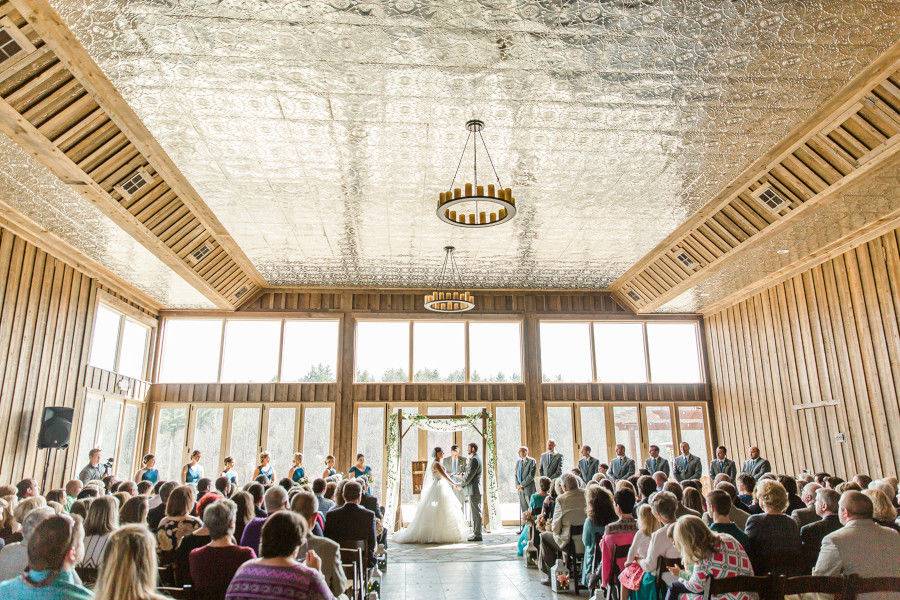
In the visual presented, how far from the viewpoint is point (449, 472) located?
35.6 ft

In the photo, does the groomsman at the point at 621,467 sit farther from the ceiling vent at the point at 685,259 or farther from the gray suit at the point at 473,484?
the ceiling vent at the point at 685,259

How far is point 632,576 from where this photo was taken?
425 centimetres

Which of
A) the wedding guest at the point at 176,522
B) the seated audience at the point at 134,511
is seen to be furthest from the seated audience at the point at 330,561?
the seated audience at the point at 134,511

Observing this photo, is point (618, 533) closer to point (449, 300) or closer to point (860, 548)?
point (860, 548)

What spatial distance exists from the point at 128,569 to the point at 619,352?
41.3 feet

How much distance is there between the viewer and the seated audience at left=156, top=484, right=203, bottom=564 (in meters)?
4.13

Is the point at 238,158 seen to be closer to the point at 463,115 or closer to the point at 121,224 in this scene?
the point at 121,224

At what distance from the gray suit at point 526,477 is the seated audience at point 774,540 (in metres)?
6.43

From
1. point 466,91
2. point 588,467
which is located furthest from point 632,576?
point 588,467

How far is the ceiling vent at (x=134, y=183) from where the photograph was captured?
7.13m

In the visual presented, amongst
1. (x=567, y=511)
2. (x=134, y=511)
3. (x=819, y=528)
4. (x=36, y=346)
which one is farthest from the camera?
(x=36, y=346)

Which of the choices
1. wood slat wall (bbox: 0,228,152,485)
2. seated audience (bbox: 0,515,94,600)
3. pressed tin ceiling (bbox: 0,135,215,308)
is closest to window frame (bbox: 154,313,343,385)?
pressed tin ceiling (bbox: 0,135,215,308)

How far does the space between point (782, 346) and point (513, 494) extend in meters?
5.90

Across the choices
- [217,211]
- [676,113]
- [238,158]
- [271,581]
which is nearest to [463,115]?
[676,113]
